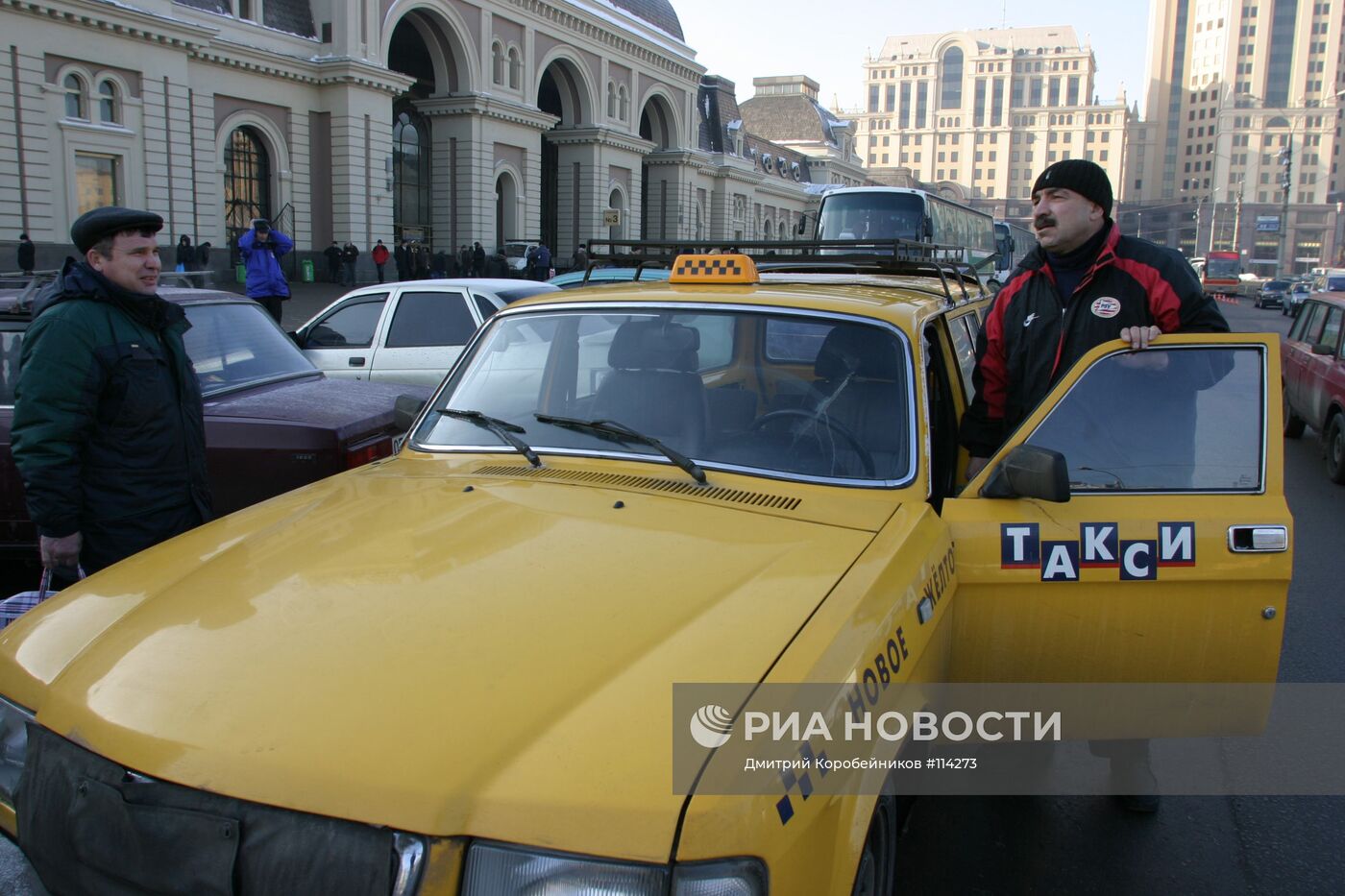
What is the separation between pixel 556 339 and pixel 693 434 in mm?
760

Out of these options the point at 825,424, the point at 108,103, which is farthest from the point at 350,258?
the point at 825,424

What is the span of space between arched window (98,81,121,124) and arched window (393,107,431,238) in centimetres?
1348

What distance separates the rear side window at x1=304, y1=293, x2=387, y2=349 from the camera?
9.59 m

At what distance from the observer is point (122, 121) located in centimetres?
2820

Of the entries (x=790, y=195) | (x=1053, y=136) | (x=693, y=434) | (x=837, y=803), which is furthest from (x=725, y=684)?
(x=1053, y=136)

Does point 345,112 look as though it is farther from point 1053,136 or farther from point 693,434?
point 1053,136

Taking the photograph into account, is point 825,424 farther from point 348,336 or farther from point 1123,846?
point 348,336

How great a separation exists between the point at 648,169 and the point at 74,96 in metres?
34.8

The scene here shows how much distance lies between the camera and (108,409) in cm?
360

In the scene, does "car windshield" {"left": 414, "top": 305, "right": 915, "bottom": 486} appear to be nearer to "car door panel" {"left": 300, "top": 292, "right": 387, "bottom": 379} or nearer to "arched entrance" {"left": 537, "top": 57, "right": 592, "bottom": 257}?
"car door panel" {"left": 300, "top": 292, "right": 387, "bottom": 379}

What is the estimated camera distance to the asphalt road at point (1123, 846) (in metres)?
3.12

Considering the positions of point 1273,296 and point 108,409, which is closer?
point 108,409

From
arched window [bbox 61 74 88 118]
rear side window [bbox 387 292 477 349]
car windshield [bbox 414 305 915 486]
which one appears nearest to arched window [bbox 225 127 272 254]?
arched window [bbox 61 74 88 118]

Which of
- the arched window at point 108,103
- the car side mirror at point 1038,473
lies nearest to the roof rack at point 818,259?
the car side mirror at point 1038,473
